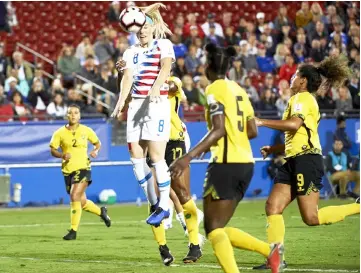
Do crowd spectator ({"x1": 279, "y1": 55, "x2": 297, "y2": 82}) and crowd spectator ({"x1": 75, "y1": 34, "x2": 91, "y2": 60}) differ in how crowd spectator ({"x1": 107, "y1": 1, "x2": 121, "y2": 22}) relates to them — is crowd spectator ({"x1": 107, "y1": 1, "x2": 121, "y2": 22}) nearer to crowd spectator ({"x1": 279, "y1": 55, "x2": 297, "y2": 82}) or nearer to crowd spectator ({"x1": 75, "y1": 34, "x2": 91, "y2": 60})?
crowd spectator ({"x1": 75, "y1": 34, "x2": 91, "y2": 60})

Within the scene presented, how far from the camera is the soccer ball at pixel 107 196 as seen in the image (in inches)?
902

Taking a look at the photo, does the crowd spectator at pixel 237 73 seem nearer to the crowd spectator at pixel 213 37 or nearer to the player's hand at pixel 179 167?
the crowd spectator at pixel 213 37

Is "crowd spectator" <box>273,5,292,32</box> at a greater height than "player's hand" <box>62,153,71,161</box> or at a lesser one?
greater

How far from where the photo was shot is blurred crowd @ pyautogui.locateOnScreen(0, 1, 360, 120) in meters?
23.4

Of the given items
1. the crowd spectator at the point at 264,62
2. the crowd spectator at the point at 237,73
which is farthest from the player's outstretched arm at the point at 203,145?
the crowd spectator at the point at 264,62

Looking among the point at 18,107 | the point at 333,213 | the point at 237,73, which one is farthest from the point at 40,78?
the point at 333,213

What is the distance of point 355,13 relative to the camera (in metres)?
29.3

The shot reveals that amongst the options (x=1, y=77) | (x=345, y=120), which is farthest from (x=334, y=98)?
(x=1, y=77)

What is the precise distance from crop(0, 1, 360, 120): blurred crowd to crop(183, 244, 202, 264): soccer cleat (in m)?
10.8

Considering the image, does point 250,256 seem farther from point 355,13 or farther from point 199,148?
point 355,13

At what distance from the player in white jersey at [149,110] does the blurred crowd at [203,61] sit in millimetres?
10982

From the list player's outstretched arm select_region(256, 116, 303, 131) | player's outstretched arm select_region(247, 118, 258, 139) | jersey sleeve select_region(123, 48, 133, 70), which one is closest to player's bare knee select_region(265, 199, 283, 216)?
player's outstretched arm select_region(256, 116, 303, 131)

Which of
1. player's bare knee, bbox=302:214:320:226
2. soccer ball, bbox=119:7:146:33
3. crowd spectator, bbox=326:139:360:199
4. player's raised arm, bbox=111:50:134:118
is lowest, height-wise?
crowd spectator, bbox=326:139:360:199

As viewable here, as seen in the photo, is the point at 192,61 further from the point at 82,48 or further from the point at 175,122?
the point at 175,122
